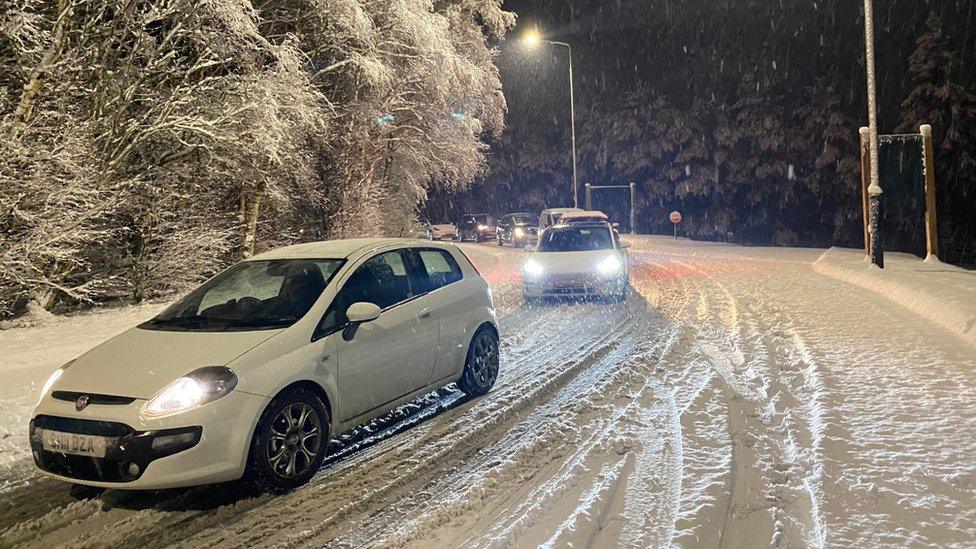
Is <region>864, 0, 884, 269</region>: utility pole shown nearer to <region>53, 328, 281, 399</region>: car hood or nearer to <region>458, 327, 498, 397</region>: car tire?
<region>458, 327, 498, 397</region>: car tire

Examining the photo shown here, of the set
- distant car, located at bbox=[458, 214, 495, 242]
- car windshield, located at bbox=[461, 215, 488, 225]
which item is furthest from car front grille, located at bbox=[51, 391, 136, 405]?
car windshield, located at bbox=[461, 215, 488, 225]

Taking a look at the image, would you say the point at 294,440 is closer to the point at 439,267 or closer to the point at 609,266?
the point at 439,267

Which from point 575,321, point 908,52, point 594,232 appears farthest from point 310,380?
point 908,52

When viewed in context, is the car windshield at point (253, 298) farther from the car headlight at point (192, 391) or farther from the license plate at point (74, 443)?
the license plate at point (74, 443)

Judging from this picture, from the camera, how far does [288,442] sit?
4.58 meters

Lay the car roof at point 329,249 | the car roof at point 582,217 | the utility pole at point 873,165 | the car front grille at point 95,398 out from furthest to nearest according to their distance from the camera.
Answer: the car roof at point 582,217 → the utility pole at point 873,165 → the car roof at point 329,249 → the car front grille at point 95,398

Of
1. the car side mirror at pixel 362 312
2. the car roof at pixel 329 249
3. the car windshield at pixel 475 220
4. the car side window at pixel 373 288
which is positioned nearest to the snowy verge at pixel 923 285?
the car side window at pixel 373 288

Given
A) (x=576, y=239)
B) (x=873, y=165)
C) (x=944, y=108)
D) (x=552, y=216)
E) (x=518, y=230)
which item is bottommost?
(x=576, y=239)

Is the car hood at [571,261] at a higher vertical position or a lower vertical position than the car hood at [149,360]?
higher

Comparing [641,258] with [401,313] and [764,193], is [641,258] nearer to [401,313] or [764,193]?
[401,313]

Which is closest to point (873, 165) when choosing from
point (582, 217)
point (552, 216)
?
point (582, 217)

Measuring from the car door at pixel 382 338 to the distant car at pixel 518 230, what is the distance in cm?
2932

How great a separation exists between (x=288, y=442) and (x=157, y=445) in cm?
82

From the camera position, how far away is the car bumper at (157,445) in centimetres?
405
